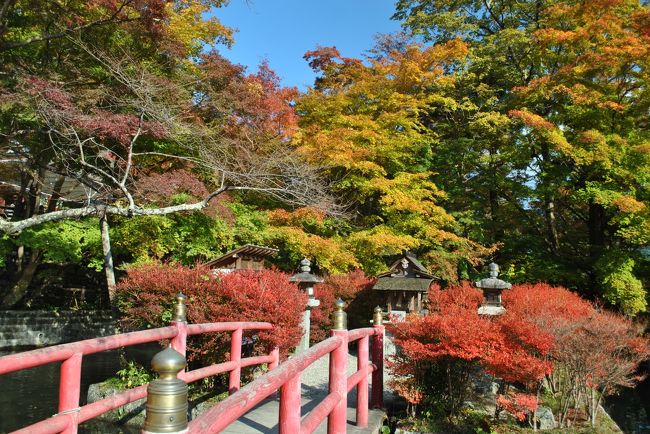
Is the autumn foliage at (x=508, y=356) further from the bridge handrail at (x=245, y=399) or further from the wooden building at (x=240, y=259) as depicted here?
the wooden building at (x=240, y=259)

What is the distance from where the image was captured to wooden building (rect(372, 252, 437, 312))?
38.8 ft

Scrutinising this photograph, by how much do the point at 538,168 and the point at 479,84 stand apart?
4248 mm

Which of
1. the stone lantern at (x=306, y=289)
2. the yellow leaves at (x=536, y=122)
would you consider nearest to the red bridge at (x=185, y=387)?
the stone lantern at (x=306, y=289)

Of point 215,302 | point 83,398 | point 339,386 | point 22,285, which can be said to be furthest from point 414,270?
point 22,285

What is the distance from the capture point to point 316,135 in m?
14.9

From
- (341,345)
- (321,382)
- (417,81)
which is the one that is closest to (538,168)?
(417,81)

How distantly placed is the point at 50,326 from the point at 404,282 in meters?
12.0

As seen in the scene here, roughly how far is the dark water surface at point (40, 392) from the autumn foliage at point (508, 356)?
3760mm

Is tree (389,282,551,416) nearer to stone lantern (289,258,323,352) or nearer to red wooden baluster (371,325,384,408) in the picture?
red wooden baluster (371,325,384,408)

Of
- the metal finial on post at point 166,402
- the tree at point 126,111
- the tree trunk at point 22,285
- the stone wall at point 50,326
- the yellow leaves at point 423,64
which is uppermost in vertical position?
the yellow leaves at point 423,64

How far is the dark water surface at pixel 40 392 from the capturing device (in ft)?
21.6

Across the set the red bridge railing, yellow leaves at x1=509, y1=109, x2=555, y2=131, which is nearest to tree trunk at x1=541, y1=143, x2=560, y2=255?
yellow leaves at x1=509, y1=109, x2=555, y2=131

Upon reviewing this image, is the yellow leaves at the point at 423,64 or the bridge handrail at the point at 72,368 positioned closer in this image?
the bridge handrail at the point at 72,368

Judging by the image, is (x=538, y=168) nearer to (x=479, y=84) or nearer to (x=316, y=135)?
(x=479, y=84)
